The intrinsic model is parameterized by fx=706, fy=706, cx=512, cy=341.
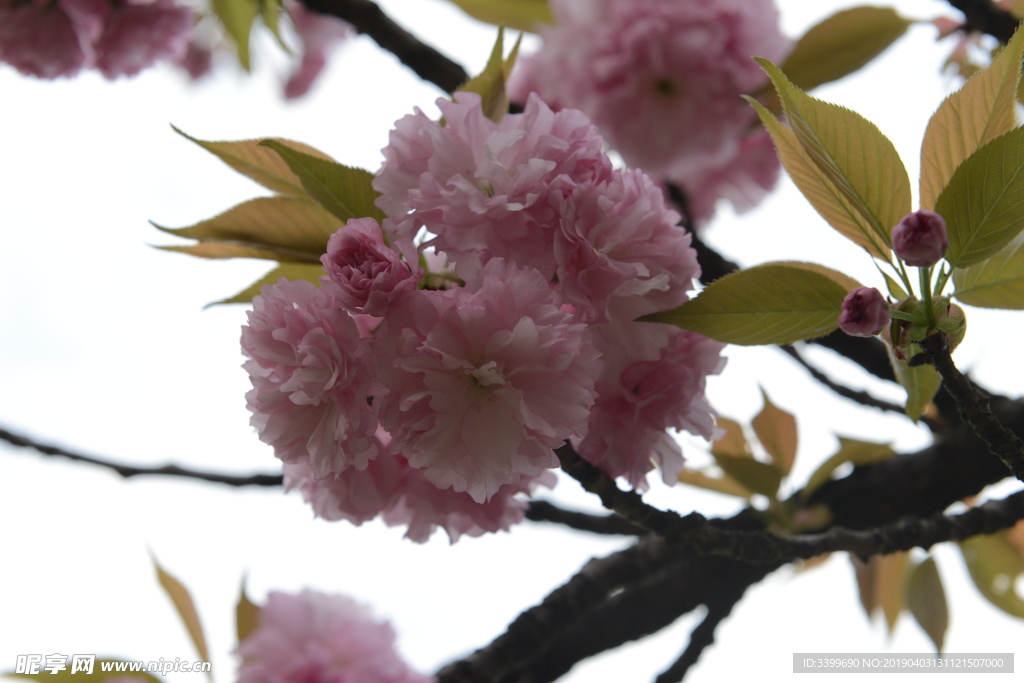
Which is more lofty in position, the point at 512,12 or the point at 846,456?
the point at 512,12

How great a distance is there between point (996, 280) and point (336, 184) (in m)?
0.56

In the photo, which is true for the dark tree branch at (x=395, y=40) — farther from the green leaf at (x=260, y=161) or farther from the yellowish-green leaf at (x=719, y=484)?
the yellowish-green leaf at (x=719, y=484)

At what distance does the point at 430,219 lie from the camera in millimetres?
553

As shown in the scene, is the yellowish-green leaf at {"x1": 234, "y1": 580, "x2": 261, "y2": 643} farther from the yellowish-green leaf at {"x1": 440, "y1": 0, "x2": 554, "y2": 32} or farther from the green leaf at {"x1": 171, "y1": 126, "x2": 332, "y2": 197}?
the yellowish-green leaf at {"x1": 440, "y1": 0, "x2": 554, "y2": 32}

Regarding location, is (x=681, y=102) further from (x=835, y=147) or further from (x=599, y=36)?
(x=835, y=147)

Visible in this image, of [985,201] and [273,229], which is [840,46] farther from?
[273,229]

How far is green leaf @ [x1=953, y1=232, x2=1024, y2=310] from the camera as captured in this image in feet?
1.84

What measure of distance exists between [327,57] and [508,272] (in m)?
2.41

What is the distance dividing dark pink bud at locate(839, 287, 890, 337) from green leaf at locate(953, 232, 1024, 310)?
12cm

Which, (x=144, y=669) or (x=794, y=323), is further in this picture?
(x=144, y=669)

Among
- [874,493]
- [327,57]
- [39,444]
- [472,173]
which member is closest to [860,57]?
[874,493]

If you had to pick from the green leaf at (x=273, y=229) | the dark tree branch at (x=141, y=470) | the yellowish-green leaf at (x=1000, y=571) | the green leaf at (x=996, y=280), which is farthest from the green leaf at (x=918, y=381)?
the yellowish-green leaf at (x=1000, y=571)

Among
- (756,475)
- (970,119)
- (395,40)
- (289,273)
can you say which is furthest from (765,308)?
(395,40)

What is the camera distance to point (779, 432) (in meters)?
1.16
